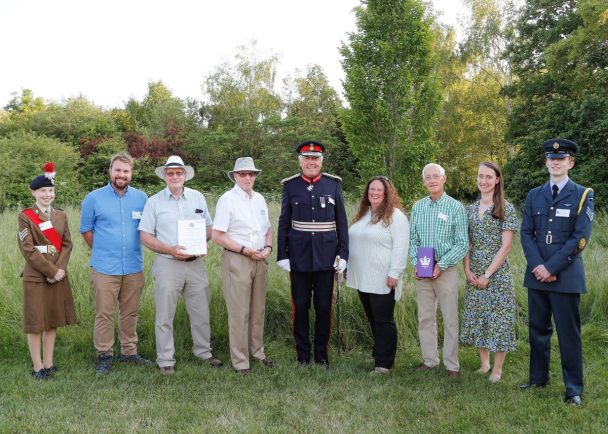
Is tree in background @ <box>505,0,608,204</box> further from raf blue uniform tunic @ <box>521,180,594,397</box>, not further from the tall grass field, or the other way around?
raf blue uniform tunic @ <box>521,180,594,397</box>

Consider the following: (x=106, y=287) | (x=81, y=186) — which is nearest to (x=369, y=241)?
(x=106, y=287)

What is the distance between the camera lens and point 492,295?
190 inches

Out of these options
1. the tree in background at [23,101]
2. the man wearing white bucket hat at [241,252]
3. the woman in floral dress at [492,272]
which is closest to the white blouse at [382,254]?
the woman in floral dress at [492,272]

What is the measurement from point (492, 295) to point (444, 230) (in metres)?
0.70

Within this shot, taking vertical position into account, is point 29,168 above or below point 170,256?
above

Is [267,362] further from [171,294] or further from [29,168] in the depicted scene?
[29,168]

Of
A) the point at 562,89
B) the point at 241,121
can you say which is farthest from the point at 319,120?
the point at 562,89

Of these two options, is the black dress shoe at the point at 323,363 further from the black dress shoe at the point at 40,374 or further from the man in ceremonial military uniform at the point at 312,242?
the black dress shoe at the point at 40,374

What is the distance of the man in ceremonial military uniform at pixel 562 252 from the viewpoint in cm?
423

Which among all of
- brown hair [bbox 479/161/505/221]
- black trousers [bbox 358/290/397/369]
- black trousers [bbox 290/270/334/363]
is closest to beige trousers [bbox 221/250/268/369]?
black trousers [bbox 290/270/334/363]

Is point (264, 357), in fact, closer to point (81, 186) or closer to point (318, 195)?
point (318, 195)

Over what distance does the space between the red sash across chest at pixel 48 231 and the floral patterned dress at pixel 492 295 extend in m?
3.78

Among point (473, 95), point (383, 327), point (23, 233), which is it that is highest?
point (473, 95)

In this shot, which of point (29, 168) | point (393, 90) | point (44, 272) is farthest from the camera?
point (29, 168)
